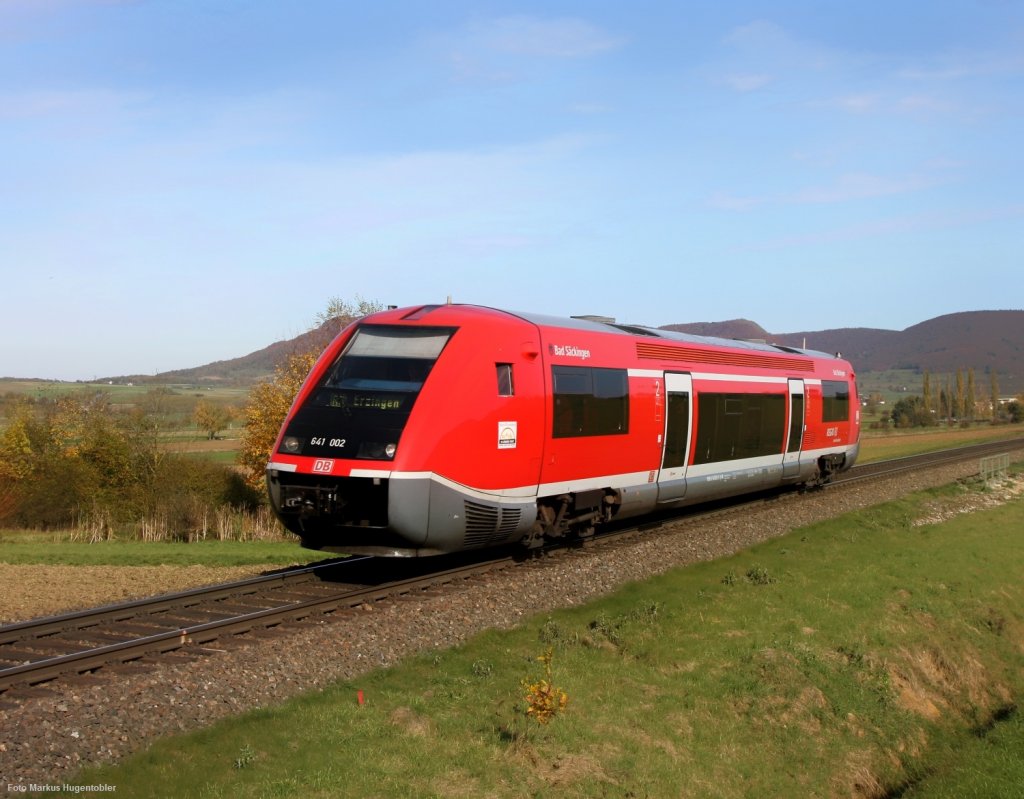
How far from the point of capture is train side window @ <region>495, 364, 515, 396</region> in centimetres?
1365

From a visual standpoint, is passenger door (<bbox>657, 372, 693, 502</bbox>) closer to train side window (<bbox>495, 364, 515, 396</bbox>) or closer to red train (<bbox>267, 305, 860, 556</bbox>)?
→ red train (<bbox>267, 305, 860, 556</bbox>)

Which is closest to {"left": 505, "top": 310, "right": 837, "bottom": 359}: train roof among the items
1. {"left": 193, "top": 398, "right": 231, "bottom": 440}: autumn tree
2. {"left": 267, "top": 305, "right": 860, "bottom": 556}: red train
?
{"left": 267, "top": 305, "right": 860, "bottom": 556}: red train

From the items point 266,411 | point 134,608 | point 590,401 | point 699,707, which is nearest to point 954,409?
point 266,411

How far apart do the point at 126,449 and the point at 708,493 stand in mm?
29473

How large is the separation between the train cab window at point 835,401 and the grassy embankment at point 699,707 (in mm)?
7743

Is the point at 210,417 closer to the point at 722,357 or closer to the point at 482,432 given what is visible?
the point at 722,357

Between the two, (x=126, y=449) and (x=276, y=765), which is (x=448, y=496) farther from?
(x=126, y=449)

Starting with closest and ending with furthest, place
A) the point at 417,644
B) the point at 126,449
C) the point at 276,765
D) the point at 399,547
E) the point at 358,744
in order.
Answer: the point at 276,765 < the point at 358,744 < the point at 417,644 < the point at 399,547 < the point at 126,449

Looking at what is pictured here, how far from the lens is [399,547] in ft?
40.8

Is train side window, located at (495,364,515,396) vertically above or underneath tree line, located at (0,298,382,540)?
above

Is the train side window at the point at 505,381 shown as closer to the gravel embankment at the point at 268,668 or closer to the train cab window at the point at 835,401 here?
the gravel embankment at the point at 268,668

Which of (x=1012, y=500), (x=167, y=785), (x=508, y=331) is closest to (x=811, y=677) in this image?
(x=508, y=331)

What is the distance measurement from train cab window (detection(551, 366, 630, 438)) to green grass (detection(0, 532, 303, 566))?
7247 millimetres

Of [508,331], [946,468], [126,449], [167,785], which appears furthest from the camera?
[126,449]
